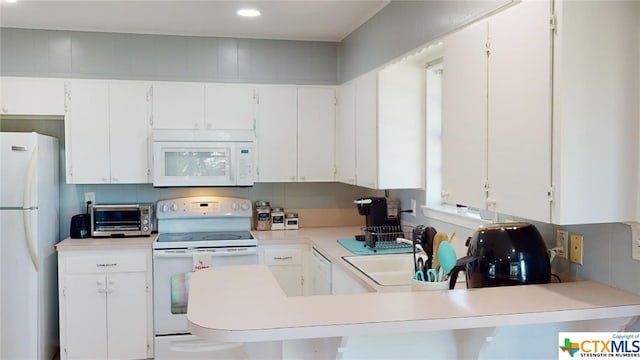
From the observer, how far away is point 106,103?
13.2ft

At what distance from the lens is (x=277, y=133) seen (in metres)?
4.32

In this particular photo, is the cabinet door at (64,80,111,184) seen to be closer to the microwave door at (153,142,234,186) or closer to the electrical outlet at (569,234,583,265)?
the microwave door at (153,142,234,186)

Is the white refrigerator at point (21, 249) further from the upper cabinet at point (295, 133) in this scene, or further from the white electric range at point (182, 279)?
the upper cabinet at point (295, 133)

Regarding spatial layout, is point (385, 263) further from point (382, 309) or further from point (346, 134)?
point (382, 309)

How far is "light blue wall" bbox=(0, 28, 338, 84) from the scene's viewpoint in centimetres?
401

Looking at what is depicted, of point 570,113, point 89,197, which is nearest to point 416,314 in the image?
point 570,113

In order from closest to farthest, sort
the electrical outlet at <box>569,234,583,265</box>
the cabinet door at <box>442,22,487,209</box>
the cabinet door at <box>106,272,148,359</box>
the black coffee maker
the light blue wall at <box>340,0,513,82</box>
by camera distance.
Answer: the electrical outlet at <box>569,234,583,265</box> < the cabinet door at <box>442,22,487,209</box> < the light blue wall at <box>340,0,513,82</box> < the black coffee maker < the cabinet door at <box>106,272,148,359</box>

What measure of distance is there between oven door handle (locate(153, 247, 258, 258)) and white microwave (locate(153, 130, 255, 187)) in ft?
1.76

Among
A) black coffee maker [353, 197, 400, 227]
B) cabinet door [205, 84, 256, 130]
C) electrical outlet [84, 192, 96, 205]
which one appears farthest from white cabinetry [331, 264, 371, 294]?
electrical outlet [84, 192, 96, 205]

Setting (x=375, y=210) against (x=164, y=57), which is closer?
(x=375, y=210)

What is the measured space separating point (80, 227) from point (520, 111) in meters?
3.40

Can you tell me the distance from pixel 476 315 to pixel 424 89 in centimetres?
214

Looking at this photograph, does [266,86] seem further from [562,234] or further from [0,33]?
[562,234]

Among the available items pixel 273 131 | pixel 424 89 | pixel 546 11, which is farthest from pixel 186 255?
pixel 546 11
